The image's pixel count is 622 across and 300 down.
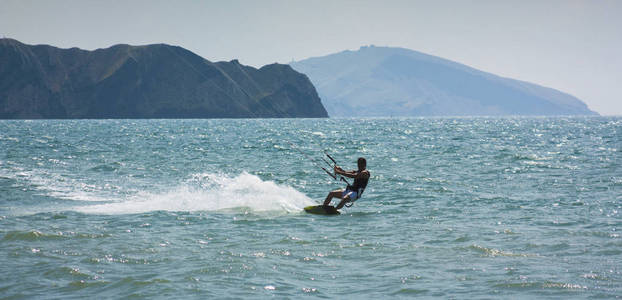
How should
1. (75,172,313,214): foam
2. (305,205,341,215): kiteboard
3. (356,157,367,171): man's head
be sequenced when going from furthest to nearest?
1. (75,172,313,214): foam
2. (305,205,341,215): kiteboard
3. (356,157,367,171): man's head

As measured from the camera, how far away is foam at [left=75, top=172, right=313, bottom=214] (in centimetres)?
1888

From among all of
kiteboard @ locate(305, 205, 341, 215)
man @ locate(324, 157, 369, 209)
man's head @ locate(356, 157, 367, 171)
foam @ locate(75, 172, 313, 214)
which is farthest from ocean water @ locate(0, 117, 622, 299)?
man's head @ locate(356, 157, 367, 171)

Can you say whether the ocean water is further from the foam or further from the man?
the man

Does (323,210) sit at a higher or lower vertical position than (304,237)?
higher

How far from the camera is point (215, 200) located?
20.6 m

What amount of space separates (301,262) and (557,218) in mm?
9045

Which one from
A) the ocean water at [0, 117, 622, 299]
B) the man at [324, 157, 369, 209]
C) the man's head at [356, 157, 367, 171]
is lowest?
Result: the ocean water at [0, 117, 622, 299]

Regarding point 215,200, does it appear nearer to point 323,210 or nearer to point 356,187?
point 323,210

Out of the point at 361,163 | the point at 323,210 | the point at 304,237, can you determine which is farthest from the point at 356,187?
the point at 304,237

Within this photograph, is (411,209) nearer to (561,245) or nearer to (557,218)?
(557,218)

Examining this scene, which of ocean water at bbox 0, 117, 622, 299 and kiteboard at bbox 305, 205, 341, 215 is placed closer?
ocean water at bbox 0, 117, 622, 299

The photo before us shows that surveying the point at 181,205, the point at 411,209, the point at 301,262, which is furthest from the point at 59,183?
the point at 301,262

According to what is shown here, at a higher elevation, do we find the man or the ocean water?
the man

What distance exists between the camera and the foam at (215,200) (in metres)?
18.9
